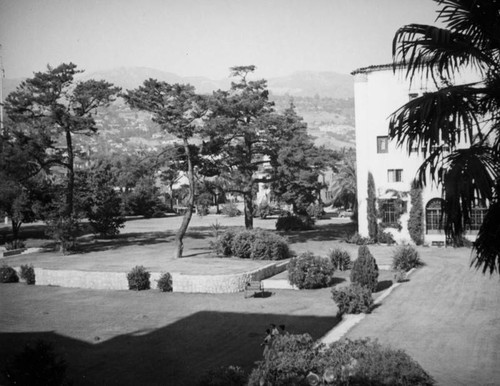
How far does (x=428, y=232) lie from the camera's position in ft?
105

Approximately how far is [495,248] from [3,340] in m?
15.8

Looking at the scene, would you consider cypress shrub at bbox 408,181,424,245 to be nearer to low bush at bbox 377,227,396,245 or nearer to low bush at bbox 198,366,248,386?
low bush at bbox 377,227,396,245

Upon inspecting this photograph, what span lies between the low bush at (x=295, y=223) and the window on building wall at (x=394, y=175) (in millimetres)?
12445

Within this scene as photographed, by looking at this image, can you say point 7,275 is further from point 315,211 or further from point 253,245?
point 315,211

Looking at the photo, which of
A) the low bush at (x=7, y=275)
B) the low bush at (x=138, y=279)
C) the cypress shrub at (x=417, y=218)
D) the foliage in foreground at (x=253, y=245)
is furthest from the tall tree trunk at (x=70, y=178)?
the cypress shrub at (x=417, y=218)

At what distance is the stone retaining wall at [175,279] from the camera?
21359mm

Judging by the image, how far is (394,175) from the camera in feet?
108

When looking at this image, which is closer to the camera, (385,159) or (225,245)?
(225,245)

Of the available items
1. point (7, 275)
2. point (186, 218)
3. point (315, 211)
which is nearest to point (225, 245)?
point (186, 218)

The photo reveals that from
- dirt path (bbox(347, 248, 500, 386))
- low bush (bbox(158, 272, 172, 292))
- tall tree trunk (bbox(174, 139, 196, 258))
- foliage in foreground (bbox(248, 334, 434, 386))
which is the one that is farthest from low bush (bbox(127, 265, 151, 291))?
foliage in foreground (bbox(248, 334, 434, 386))

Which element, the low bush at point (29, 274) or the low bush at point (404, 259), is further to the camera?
the low bush at point (29, 274)

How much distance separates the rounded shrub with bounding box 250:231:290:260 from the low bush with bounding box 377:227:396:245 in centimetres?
906

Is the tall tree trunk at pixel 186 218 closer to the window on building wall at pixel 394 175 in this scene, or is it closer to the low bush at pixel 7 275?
the low bush at pixel 7 275

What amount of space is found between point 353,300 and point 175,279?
9527 mm
